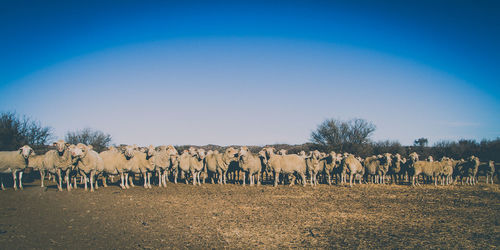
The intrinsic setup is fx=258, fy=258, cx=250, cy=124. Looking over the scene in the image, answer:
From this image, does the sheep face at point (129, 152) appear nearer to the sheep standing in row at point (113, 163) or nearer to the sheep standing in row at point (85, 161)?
the sheep standing in row at point (113, 163)

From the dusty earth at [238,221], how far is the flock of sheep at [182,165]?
1.77 meters

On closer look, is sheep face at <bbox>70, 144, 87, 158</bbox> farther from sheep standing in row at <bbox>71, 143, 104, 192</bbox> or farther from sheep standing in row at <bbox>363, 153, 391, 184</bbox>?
sheep standing in row at <bbox>363, 153, 391, 184</bbox>

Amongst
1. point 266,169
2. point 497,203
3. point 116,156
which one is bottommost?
point 497,203

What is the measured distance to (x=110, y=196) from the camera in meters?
13.0

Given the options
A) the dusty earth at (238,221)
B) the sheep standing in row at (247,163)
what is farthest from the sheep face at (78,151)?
the sheep standing in row at (247,163)

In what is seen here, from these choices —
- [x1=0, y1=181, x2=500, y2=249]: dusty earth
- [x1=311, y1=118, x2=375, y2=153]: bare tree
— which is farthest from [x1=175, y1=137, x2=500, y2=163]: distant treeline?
[x1=0, y1=181, x2=500, y2=249]: dusty earth

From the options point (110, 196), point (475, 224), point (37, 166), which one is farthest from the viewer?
point (37, 166)

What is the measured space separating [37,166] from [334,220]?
17576mm

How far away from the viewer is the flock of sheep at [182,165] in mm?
14320

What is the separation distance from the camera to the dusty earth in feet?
23.3

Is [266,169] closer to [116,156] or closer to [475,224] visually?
[116,156]

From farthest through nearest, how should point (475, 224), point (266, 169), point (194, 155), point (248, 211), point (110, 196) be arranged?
1. point (194, 155)
2. point (266, 169)
3. point (110, 196)
4. point (248, 211)
5. point (475, 224)

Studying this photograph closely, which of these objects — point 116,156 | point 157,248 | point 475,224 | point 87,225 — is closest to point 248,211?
point 157,248

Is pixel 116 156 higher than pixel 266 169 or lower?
higher
